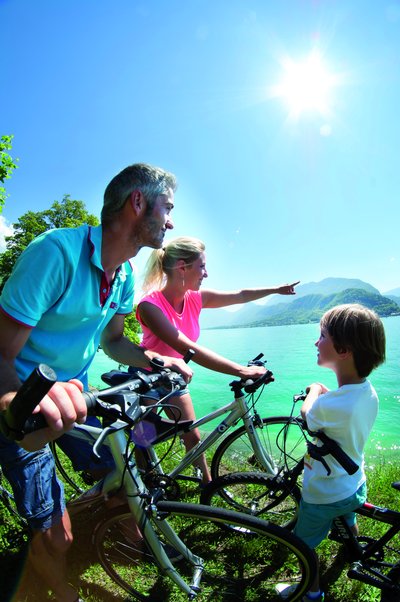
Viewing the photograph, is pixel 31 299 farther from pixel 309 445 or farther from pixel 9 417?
pixel 309 445

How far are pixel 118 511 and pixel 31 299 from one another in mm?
1382

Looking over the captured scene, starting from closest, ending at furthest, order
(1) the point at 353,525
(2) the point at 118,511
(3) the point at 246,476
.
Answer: (2) the point at 118,511, (1) the point at 353,525, (3) the point at 246,476

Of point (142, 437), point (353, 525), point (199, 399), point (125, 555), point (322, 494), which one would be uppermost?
point (142, 437)

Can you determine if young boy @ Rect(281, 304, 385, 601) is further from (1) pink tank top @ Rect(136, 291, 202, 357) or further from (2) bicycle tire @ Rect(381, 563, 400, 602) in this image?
(1) pink tank top @ Rect(136, 291, 202, 357)

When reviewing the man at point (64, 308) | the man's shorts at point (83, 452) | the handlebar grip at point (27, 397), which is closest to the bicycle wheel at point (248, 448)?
the man at point (64, 308)

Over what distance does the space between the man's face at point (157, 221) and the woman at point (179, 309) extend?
38.8 inches

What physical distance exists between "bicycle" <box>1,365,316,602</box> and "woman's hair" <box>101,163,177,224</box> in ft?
3.47

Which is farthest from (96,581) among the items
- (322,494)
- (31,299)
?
(31,299)

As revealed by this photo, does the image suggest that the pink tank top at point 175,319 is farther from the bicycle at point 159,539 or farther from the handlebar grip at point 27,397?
the handlebar grip at point 27,397

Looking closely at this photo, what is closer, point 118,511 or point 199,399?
point 118,511

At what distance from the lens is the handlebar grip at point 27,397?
3.08ft

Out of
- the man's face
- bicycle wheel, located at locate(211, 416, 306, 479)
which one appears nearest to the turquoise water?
bicycle wheel, located at locate(211, 416, 306, 479)

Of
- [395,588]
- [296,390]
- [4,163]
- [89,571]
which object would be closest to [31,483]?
[89,571]

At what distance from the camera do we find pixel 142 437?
2518mm
